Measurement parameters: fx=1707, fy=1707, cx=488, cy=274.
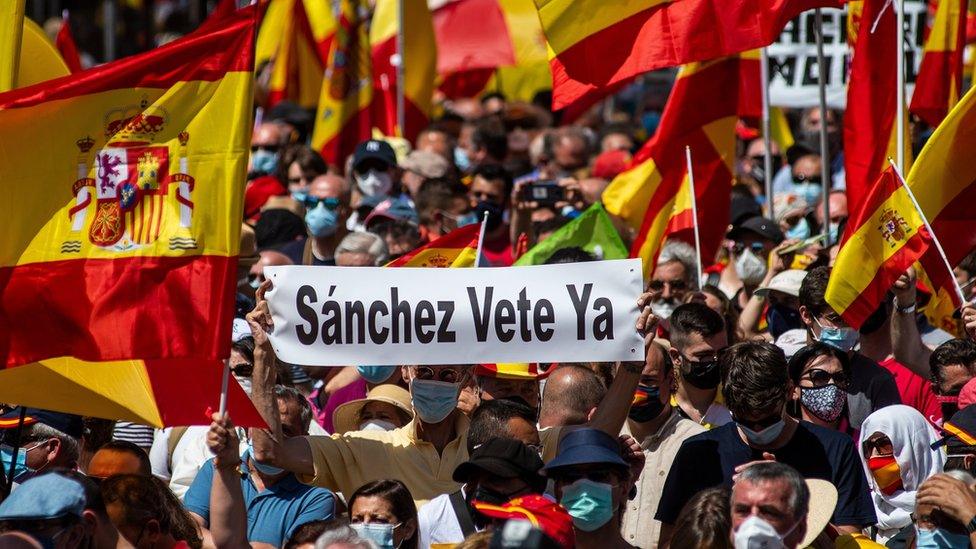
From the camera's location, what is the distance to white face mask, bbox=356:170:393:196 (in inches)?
461

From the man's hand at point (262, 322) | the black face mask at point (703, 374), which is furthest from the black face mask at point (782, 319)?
the man's hand at point (262, 322)

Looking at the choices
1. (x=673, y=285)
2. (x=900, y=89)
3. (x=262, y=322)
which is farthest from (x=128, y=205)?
(x=900, y=89)

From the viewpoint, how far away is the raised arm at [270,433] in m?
6.25

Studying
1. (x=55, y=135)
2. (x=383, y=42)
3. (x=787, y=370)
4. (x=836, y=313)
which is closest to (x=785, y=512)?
(x=787, y=370)

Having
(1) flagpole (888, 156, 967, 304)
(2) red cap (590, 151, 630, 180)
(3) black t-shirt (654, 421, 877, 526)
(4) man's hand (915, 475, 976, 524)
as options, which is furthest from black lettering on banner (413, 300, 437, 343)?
(2) red cap (590, 151, 630, 180)

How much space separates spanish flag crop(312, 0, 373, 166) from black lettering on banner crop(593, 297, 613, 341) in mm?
7518

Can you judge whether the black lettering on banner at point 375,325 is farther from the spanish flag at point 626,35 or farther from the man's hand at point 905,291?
the man's hand at point 905,291

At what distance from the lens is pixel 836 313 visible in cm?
728

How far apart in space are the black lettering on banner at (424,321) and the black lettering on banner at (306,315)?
39 centimetres

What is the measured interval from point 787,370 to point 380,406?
1812mm

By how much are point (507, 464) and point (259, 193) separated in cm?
655

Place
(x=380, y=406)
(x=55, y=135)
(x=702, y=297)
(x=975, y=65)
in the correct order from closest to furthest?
(x=55, y=135) → (x=380, y=406) → (x=702, y=297) → (x=975, y=65)

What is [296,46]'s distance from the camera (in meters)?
15.0

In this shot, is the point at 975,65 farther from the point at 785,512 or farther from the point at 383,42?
the point at 785,512
